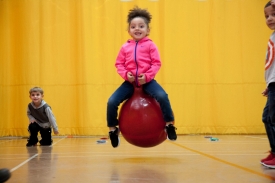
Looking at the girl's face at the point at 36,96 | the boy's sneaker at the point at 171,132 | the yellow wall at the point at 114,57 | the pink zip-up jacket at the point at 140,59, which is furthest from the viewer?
the yellow wall at the point at 114,57

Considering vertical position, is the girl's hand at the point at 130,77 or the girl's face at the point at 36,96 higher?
the girl's hand at the point at 130,77

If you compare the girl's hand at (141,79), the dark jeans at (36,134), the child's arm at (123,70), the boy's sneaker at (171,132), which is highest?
the child's arm at (123,70)

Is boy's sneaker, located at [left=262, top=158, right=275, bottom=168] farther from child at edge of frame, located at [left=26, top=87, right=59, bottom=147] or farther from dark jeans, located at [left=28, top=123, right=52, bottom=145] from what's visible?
dark jeans, located at [left=28, top=123, right=52, bottom=145]

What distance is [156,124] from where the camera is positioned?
9.45ft

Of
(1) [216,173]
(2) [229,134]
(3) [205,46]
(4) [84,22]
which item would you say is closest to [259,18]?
(3) [205,46]

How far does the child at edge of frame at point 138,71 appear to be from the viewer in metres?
2.89

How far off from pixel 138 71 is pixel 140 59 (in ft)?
0.33

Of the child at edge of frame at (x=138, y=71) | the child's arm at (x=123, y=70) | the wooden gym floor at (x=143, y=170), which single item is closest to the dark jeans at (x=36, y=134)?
the wooden gym floor at (x=143, y=170)

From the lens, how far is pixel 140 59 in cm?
302

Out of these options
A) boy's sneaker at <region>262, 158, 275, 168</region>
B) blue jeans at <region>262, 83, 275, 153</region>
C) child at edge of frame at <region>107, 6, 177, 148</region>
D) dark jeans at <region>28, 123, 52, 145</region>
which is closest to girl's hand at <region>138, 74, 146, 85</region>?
child at edge of frame at <region>107, 6, 177, 148</region>

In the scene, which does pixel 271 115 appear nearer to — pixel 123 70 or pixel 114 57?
pixel 123 70

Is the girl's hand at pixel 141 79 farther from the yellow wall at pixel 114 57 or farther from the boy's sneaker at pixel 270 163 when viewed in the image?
the yellow wall at pixel 114 57

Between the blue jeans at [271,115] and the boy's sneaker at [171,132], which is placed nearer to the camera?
the blue jeans at [271,115]

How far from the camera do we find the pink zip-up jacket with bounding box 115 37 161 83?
299cm
